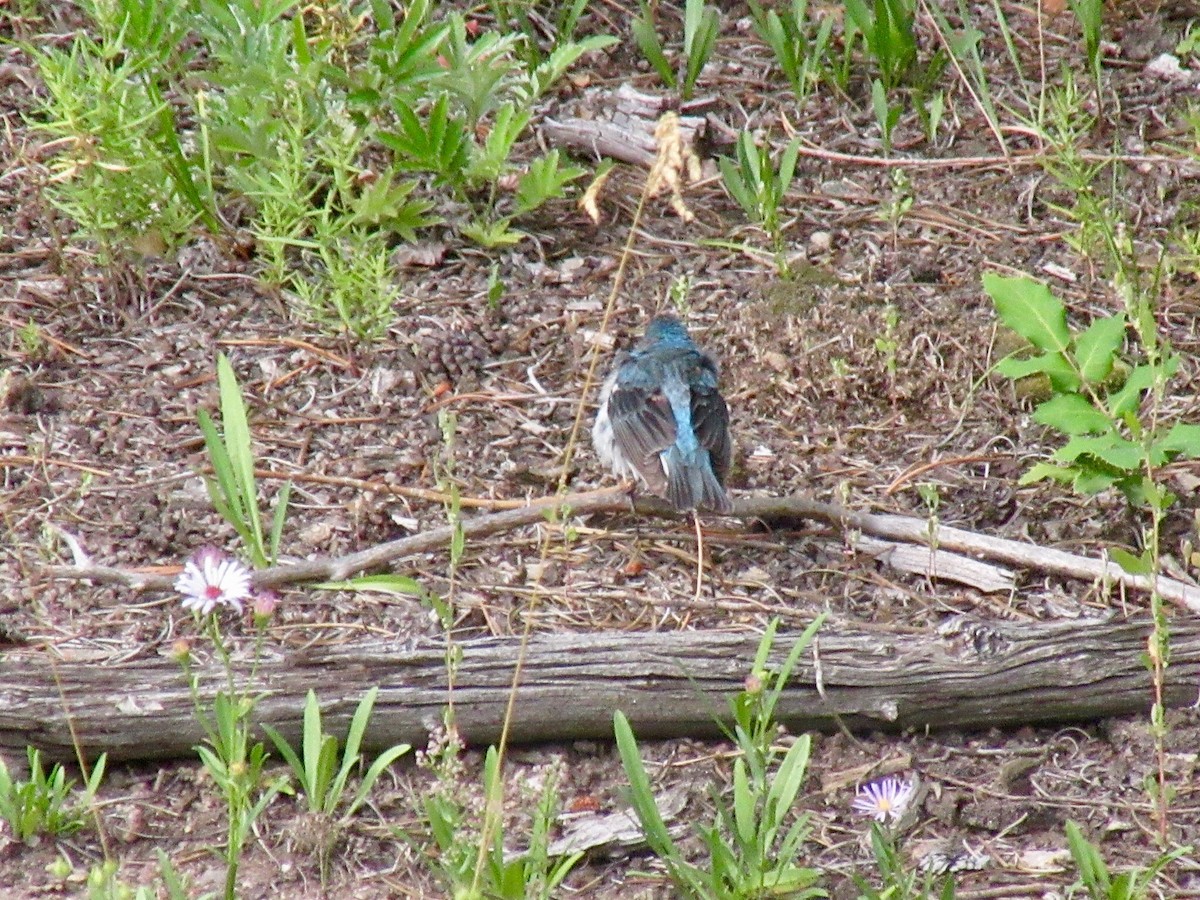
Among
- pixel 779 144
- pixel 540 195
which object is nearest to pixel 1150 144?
pixel 779 144

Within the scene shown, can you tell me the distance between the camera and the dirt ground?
3811 millimetres

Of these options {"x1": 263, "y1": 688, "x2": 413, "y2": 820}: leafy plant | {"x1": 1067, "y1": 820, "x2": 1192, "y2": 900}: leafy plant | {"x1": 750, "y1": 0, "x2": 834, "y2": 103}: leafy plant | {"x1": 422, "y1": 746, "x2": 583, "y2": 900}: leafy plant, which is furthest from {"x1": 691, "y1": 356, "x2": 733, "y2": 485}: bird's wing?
{"x1": 750, "y1": 0, "x2": 834, "y2": 103}: leafy plant

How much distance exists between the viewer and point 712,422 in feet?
16.6

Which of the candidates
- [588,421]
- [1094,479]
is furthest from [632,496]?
[1094,479]

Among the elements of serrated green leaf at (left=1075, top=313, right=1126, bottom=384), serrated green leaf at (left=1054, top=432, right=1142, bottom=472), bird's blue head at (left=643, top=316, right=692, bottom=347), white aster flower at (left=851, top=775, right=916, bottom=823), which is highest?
serrated green leaf at (left=1075, top=313, right=1126, bottom=384)

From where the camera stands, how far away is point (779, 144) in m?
6.86

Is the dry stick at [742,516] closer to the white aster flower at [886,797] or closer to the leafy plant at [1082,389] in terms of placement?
the leafy plant at [1082,389]

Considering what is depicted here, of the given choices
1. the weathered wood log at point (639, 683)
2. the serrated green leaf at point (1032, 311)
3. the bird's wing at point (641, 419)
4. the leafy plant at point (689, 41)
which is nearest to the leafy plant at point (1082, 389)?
the serrated green leaf at point (1032, 311)

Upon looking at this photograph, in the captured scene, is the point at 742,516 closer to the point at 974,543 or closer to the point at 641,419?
the point at 641,419

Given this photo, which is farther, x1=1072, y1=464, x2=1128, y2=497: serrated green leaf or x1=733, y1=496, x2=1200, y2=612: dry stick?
x1=1072, y1=464, x2=1128, y2=497: serrated green leaf

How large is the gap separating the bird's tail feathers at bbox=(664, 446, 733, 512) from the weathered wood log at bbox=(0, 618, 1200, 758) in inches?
34.5

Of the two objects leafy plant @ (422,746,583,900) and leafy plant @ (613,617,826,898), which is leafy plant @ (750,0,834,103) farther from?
leafy plant @ (422,746,583,900)

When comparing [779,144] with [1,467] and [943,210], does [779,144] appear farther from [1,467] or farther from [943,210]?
[1,467]

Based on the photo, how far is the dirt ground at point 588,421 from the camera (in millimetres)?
3811
